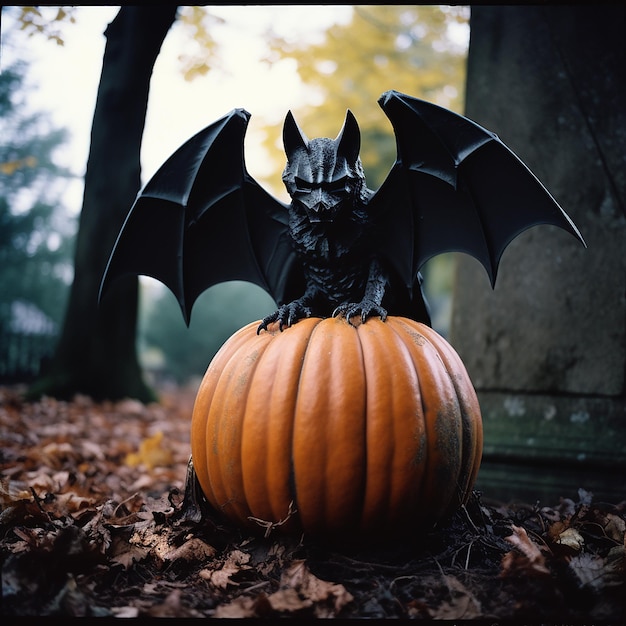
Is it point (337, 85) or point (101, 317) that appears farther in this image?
point (337, 85)

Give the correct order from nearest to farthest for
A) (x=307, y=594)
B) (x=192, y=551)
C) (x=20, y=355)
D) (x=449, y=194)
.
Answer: (x=307, y=594)
(x=192, y=551)
(x=449, y=194)
(x=20, y=355)

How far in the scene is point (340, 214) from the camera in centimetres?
252

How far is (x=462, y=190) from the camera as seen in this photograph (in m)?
2.66

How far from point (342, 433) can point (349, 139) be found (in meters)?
1.34

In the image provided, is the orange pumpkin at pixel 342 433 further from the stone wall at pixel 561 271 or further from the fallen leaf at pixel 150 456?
the fallen leaf at pixel 150 456

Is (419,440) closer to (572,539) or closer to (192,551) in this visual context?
(572,539)

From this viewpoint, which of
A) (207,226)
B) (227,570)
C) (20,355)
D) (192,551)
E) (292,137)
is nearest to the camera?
(227,570)

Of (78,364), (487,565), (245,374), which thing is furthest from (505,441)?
(78,364)

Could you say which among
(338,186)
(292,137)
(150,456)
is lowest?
(150,456)

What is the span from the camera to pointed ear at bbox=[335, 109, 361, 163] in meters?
2.44

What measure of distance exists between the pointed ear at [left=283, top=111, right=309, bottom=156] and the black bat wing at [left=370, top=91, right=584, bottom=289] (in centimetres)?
41

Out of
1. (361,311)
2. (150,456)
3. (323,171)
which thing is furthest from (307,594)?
(150,456)

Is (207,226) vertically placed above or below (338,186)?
below

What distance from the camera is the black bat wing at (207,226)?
8.94 feet
